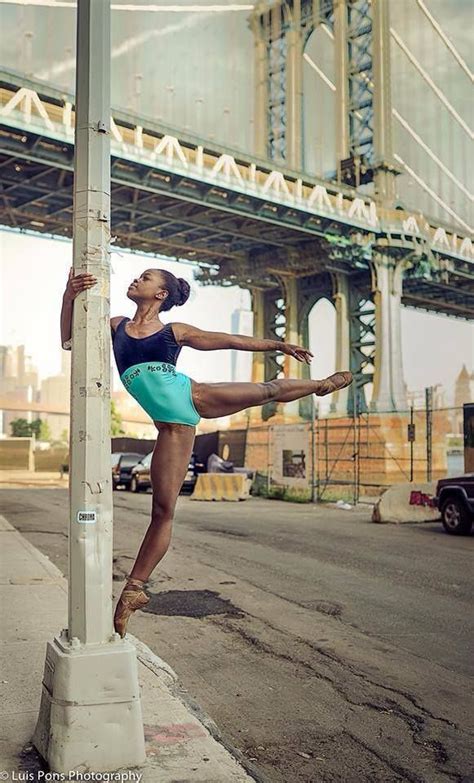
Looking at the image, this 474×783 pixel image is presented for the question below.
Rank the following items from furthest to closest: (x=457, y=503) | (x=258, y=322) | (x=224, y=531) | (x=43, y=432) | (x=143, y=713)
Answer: (x=43, y=432)
(x=258, y=322)
(x=224, y=531)
(x=457, y=503)
(x=143, y=713)

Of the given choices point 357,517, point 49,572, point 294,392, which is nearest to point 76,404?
point 294,392

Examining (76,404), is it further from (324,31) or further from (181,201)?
(324,31)

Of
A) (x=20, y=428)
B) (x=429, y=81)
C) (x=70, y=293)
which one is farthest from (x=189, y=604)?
(x=20, y=428)

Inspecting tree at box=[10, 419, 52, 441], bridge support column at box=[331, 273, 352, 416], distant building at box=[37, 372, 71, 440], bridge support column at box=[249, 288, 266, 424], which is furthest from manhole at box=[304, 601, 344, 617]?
tree at box=[10, 419, 52, 441]

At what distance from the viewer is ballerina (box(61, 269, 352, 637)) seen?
3641 millimetres

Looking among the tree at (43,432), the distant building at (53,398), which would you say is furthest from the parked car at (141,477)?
the tree at (43,432)

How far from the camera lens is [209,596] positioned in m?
8.88

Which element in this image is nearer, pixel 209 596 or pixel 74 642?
pixel 74 642

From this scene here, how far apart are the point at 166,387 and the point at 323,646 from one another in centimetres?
383

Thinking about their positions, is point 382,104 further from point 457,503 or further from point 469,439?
point 457,503

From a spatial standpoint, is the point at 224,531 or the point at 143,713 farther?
the point at 224,531

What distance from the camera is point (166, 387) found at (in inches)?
142

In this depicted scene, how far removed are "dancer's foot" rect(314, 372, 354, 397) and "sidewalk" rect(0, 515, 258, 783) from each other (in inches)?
71.0

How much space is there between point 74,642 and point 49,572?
260 inches
